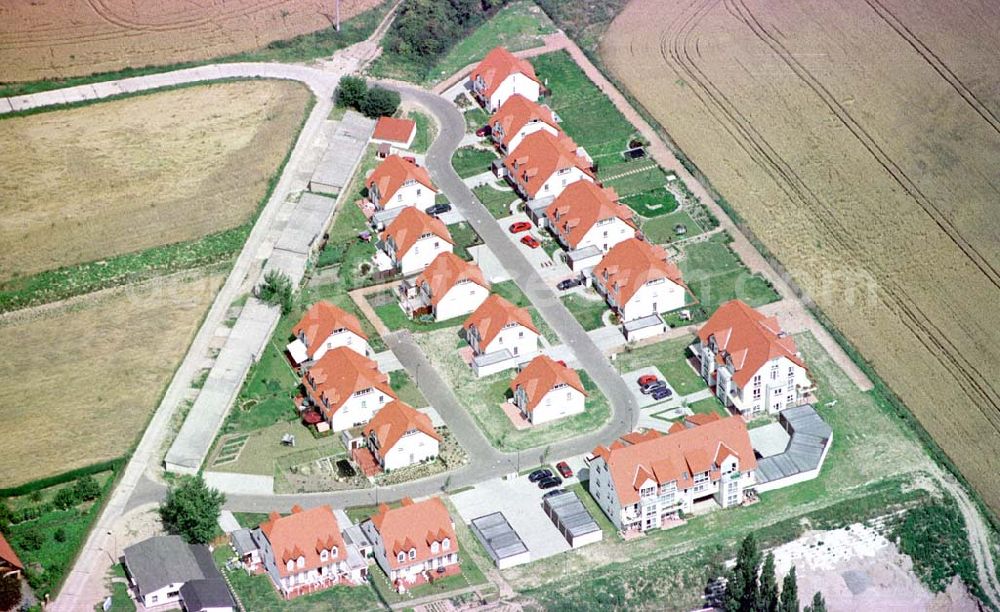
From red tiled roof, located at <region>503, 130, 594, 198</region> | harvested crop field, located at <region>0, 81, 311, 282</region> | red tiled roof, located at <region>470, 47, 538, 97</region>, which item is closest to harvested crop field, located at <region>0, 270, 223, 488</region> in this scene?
harvested crop field, located at <region>0, 81, 311, 282</region>

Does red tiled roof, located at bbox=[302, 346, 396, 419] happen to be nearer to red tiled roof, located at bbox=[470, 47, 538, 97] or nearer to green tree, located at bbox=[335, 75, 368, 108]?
green tree, located at bbox=[335, 75, 368, 108]

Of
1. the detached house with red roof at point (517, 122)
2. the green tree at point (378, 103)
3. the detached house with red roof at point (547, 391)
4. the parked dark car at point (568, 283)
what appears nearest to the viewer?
the detached house with red roof at point (547, 391)

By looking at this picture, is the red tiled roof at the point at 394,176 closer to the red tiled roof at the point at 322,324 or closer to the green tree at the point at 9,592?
the red tiled roof at the point at 322,324

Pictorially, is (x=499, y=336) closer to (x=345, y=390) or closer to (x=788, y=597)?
(x=345, y=390)

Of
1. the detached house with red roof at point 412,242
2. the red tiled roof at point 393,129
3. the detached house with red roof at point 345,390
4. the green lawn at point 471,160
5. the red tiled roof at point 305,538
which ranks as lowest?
the red tiled roof at point 305,538

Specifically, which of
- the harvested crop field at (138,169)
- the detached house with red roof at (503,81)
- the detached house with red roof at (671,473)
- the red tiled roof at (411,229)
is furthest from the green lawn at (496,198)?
the detached house with red roof at (671,473)

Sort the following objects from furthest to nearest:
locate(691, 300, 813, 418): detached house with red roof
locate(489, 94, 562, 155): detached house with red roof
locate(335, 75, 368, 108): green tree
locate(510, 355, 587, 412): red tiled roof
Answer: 1. locate(335, 75, 368, 108): green tree
2. locate(489, 94, 562, 155): detached house with red roof
3. locate(691, 300, 813, 418): detached house with red roof
4. locate(510, 355, 587, 412): red tiled roof

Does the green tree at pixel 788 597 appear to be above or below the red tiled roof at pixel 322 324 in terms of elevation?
below

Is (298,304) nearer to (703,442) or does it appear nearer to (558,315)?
(558,315)
